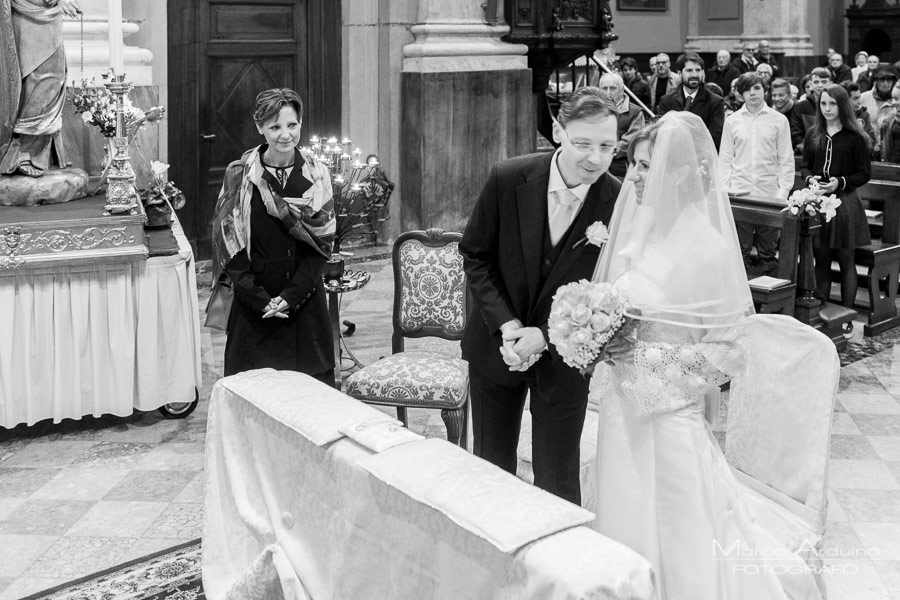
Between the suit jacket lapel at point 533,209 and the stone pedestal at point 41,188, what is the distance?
10.9 ft

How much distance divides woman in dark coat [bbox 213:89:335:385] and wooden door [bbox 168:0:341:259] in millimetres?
4670

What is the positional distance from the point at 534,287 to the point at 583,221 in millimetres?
249

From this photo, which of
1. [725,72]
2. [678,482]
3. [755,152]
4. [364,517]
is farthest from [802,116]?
[364,517]

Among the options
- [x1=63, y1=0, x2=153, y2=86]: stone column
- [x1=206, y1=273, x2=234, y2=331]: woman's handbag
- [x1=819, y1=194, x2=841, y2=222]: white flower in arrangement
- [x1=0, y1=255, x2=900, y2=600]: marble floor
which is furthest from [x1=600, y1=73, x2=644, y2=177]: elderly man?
[x1=206, y1=273, x2=234, y2=331]: woman's handbag

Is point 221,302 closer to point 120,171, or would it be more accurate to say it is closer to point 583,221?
point 120,171

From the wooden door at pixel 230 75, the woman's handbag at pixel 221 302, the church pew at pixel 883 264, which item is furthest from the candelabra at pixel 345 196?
the church pew at pixel 883 264

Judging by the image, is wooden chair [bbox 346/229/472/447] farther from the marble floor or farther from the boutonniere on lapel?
the boutonniere on lapel

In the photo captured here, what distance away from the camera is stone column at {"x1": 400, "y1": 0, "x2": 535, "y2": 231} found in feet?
31.8

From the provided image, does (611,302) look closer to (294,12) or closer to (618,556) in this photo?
(618,556)

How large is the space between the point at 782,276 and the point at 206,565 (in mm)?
4603

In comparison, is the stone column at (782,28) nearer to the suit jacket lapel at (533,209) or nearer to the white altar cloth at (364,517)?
the suit jacket lapel at (533,209)

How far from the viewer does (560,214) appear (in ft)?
11.4

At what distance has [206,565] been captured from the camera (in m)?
3.54

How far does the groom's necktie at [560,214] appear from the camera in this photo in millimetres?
3447
